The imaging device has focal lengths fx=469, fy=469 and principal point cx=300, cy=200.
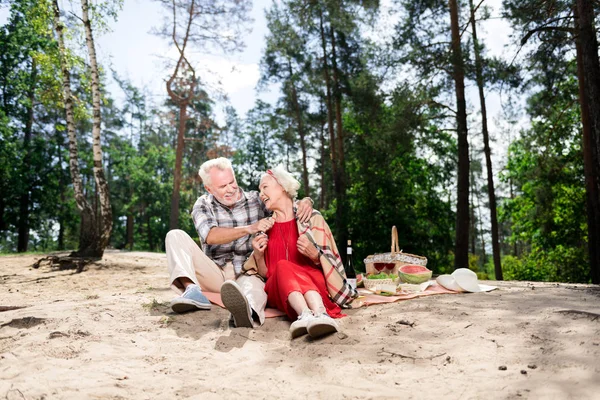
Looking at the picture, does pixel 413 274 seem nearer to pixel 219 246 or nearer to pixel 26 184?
pixel 219 246

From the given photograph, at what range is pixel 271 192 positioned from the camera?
4027mm

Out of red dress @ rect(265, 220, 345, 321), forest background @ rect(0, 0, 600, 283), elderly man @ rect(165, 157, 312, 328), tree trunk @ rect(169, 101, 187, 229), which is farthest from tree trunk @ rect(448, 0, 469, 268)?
tree trunk @ rect(169, 101, 187, 229)

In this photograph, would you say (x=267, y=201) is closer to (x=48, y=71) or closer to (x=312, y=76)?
(x=48, y=71)

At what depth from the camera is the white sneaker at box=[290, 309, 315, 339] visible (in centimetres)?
332

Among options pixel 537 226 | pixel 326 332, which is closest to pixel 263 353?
pixel 326 332

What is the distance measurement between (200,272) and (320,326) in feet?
5.11

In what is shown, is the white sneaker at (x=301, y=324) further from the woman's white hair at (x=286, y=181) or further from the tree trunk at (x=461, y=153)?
the tree trunk at (x=461, y=153)

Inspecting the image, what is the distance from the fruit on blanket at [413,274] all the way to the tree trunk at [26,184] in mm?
19570

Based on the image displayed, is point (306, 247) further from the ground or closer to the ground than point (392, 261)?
further from the ground

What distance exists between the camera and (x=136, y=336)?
3436 millimetres

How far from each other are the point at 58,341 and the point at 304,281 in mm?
1798

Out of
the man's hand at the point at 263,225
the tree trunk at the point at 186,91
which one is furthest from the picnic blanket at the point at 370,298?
the tree trunk at the point at 186,91

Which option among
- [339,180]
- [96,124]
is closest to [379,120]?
[339,180]

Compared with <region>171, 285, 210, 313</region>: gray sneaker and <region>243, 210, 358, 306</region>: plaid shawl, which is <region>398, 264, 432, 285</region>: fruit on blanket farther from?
<region>171, 285, 210, 313</region>: gray sneaker
